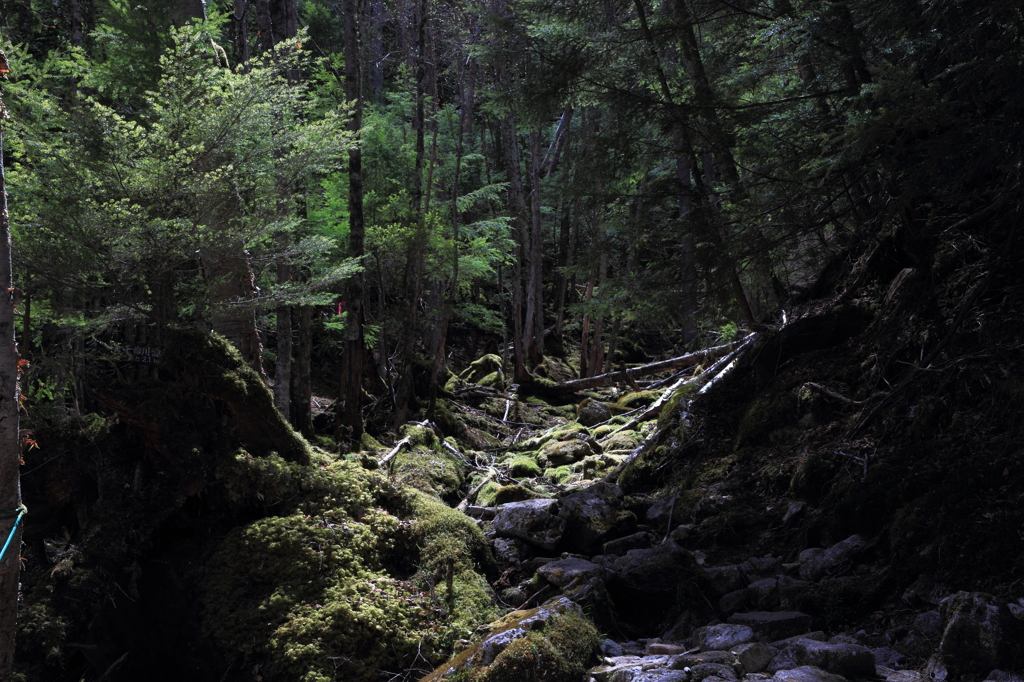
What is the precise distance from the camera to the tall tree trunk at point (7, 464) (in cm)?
349

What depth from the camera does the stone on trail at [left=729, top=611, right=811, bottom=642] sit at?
442 centimetres

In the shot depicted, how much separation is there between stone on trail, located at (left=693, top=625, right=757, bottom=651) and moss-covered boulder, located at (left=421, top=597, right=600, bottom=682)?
0.77 metres

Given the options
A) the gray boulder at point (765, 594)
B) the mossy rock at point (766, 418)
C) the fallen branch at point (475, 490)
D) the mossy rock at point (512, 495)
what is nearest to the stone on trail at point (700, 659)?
the gray boulder at point (765, 594)

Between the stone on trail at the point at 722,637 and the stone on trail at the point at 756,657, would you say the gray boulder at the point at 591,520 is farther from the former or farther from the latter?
the stone on trail at the point at 756,657

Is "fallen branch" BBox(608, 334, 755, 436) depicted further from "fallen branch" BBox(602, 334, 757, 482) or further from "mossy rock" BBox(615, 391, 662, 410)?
"mossy rock" BBox(615, 391, 662, 410)

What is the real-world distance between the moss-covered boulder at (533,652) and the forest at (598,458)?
0.02 meters

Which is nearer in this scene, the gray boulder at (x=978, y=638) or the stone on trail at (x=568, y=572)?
the gray boulder at (x=978, y=638)

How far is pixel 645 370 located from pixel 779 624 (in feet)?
35.2

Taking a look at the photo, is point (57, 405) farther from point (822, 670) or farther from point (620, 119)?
point (822, 670)

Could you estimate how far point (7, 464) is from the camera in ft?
11.5

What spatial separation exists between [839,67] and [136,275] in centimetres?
750

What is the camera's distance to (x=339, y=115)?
8.48 m

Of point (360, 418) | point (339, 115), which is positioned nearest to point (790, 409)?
point (360, 418)

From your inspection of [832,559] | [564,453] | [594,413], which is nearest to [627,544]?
[832,559]
